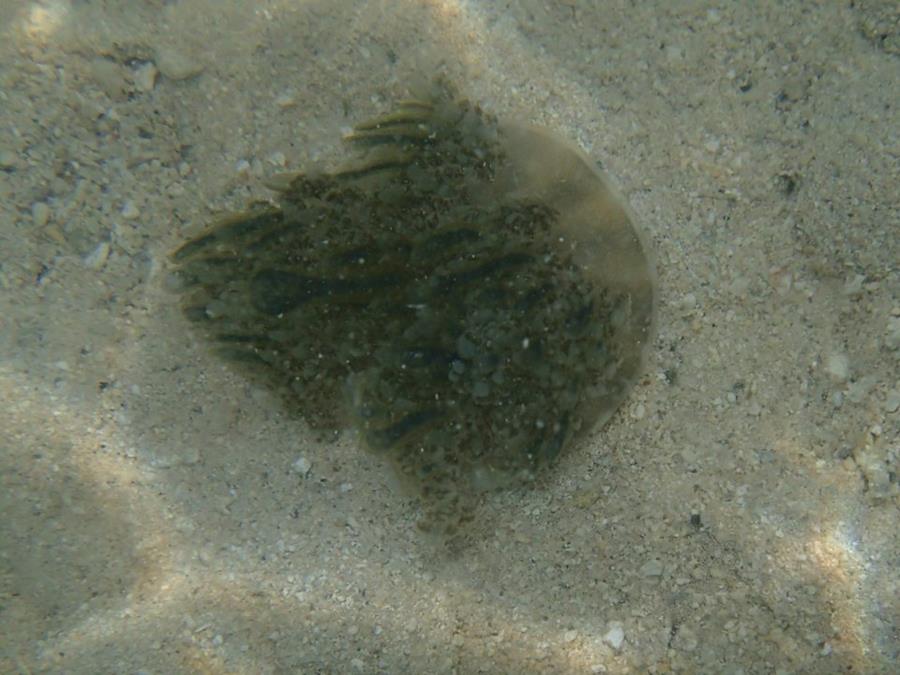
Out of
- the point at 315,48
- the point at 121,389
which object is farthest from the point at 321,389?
the point at 315,48

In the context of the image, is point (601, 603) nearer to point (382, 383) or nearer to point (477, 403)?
point (477, 403)

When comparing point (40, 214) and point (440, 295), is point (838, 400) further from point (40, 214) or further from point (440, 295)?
point (40, 214)

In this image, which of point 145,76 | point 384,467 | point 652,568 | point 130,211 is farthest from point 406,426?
point 145,76

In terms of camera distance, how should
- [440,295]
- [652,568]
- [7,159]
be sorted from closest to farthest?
1. [440,295]
2. [7,159]
3. [652,568]

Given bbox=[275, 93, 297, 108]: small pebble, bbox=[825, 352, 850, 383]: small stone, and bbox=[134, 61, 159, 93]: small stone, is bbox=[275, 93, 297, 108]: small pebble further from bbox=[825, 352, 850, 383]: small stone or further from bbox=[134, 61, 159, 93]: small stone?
bbox=[825, 352, 850, 383]: small stone

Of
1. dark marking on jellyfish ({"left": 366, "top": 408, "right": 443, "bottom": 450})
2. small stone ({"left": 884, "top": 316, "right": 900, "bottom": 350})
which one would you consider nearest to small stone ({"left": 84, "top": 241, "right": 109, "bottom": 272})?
dark marking on jellyfish ({"left": 366, "top": 408, "right": 443, "bottom": 450})

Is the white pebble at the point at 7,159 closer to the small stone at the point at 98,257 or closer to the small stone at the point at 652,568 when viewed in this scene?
the small stone at the point at 98,257

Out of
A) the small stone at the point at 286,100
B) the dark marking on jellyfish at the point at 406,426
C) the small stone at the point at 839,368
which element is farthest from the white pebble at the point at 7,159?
the small stone at the point at 839,368
